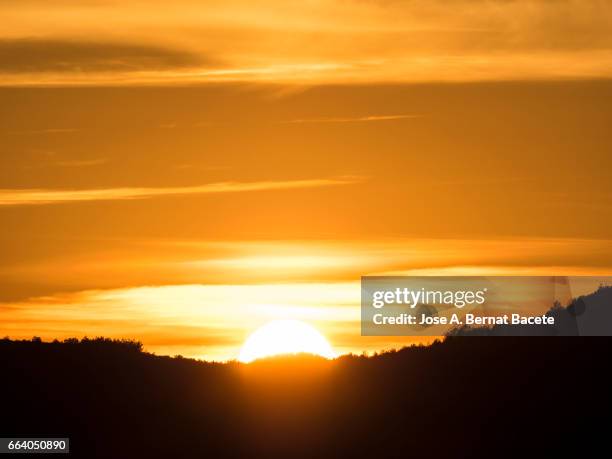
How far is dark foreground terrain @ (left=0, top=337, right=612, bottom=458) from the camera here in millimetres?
56156

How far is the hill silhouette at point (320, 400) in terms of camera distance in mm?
56156

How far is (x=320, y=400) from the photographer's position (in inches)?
2352

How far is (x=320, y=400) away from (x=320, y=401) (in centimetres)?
7

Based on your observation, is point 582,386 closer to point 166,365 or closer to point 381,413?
point 381,413

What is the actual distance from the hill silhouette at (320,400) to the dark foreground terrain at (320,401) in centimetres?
7

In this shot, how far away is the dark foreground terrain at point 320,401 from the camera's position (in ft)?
184

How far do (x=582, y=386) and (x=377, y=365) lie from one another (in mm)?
8773

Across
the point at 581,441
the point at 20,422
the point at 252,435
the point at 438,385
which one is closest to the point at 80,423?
the point at 20,422

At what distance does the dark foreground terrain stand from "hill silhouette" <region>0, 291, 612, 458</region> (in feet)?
0.23

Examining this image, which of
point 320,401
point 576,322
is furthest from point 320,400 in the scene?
point 576,322

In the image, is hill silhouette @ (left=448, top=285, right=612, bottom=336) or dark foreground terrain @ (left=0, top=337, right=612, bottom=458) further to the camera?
hill silhouette @ (left=448, top=285, right=612, bottom=336)

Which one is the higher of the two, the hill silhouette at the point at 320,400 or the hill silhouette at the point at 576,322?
the hill silhouette at the point at 576,322

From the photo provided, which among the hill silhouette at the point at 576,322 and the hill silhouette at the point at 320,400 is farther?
the hill silhouette at the point at 576,322

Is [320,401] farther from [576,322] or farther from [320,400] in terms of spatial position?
[576,322]
